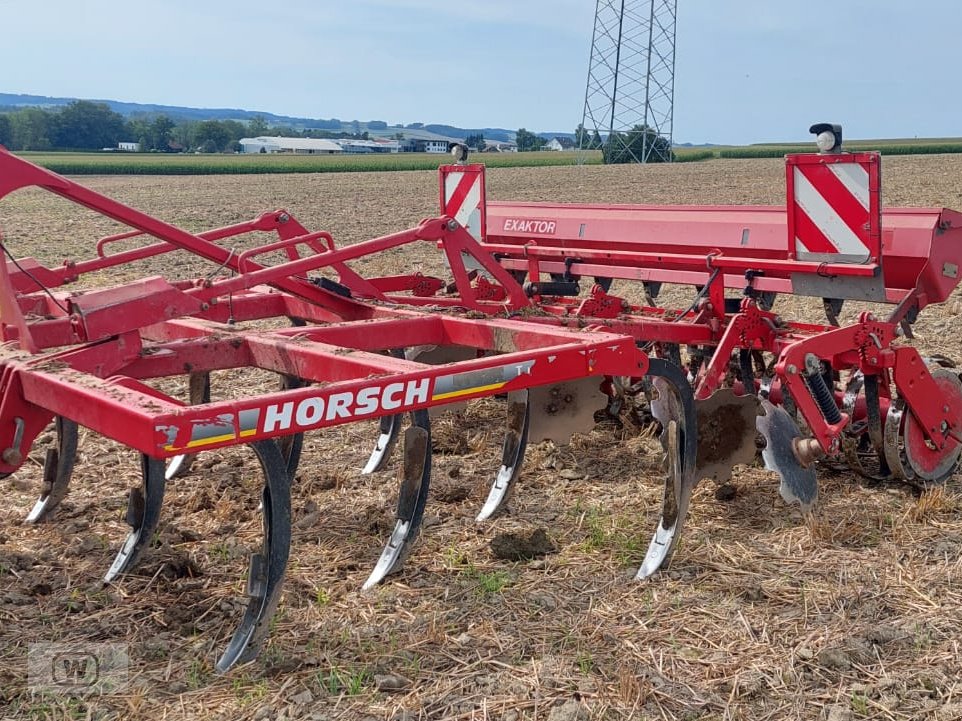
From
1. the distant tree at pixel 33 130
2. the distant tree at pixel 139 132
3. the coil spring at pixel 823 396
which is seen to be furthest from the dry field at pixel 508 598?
the distant tree at pixel 139 132

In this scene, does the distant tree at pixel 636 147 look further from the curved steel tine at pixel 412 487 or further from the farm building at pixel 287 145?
the farm building at pixel 287 145

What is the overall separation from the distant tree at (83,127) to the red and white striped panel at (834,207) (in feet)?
274

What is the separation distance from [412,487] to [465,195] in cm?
261

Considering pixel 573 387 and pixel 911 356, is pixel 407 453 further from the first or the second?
pixel 911 356

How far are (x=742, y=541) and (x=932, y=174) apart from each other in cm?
2705

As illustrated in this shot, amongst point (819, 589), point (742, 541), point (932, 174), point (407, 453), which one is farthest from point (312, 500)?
point (932, 174)

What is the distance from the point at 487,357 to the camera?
3.42 metres

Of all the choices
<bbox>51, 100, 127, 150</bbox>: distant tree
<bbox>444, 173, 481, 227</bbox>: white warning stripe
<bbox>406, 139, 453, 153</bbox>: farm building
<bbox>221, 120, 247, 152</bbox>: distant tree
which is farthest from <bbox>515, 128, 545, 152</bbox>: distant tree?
<bbox>444, 173, 481, 227</bbox>: white warning stripe

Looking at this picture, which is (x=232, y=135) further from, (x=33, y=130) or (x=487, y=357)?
(x=487, y=357)

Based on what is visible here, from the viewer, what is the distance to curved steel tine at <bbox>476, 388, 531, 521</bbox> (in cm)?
425

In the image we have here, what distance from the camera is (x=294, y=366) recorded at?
11.0ft

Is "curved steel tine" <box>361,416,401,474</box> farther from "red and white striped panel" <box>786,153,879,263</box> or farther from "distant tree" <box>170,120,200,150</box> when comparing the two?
"distant tree" <box>170,120,200,150</box>

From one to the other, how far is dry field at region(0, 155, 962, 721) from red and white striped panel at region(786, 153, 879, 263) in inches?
41.9

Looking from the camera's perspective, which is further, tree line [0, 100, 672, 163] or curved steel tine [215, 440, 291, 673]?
tree line [0, 100, 672, 163]
